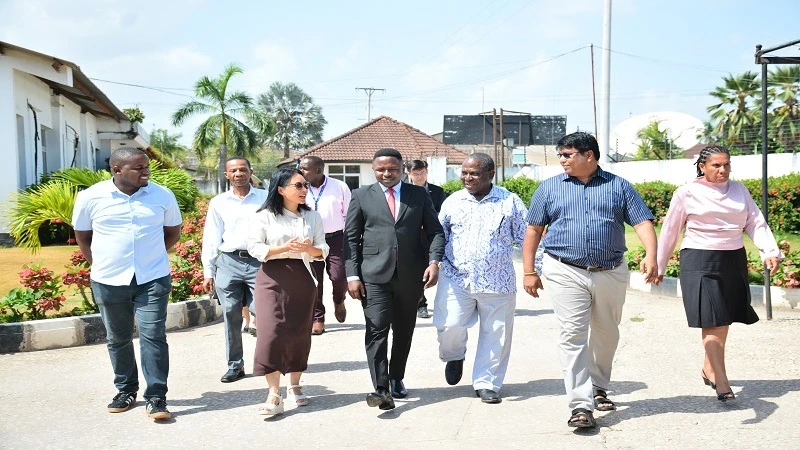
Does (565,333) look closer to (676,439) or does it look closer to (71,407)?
(676,439)

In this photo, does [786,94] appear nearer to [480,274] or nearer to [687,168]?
[687,168]

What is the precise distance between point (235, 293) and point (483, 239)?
7.48 feet

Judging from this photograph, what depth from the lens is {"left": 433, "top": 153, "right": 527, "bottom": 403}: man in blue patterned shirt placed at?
6.23m

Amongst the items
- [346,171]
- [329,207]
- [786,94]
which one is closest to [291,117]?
[346,171]

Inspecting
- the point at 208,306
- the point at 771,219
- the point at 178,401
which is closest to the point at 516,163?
the point at 771,219

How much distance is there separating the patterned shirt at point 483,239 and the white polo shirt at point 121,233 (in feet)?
7.07

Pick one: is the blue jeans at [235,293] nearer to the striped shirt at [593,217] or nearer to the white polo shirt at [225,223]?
the white polo shirt at [225,223]

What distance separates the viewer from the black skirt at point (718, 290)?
6.03 m

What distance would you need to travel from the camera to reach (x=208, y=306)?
10.1m

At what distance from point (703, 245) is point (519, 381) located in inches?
71.6

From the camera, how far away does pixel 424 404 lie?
616cm

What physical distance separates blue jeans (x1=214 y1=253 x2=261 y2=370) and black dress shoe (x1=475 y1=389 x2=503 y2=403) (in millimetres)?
2086

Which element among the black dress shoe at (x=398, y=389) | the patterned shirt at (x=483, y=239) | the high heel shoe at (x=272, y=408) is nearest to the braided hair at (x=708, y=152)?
the patterned shirt at (x=483, y=239)

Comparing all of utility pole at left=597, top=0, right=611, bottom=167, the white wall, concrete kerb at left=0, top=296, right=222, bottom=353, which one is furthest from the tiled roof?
concrete kerb at left=0, top=296, right=222, bottom=353
